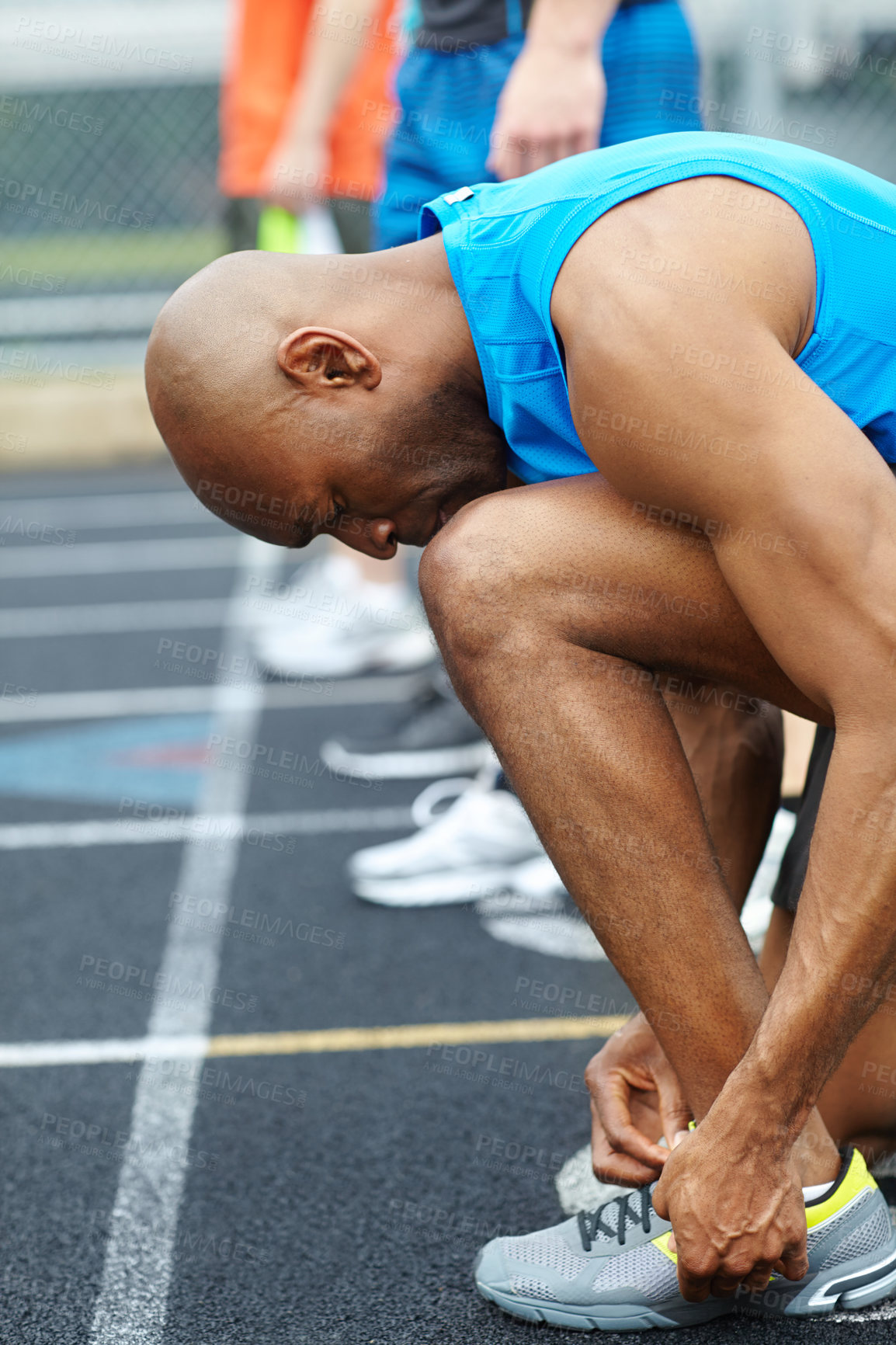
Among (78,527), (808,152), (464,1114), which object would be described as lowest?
(78,527)

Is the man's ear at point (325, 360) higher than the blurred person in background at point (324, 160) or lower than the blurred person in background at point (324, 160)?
higher

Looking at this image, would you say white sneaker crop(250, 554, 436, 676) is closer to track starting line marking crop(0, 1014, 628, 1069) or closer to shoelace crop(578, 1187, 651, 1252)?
track starting line marking crop(0, 1014, 628, 1069)

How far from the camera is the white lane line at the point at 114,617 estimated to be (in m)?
4.97

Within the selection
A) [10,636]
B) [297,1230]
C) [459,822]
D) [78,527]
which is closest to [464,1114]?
[297,1230]

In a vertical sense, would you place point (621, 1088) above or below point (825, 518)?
below

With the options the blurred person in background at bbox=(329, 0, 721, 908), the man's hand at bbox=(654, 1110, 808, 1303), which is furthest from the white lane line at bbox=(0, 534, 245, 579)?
the man's hand at bbox=(654, 1110, 808, 1303)

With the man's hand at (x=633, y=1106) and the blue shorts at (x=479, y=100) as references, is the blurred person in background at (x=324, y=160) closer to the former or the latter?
the blue shorts at (x=479, y=100)

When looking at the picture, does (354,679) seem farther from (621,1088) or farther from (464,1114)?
(621,1088)

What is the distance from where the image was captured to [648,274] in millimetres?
1306

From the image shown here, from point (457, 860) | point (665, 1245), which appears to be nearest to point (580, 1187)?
point (665, 1245)

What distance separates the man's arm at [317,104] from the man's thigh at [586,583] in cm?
259

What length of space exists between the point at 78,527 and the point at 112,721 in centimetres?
283

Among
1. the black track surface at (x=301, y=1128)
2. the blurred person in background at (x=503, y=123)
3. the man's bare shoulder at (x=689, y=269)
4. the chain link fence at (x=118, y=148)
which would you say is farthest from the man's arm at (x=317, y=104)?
the chain link fence at (x=118, y=148)

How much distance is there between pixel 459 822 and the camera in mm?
2758
